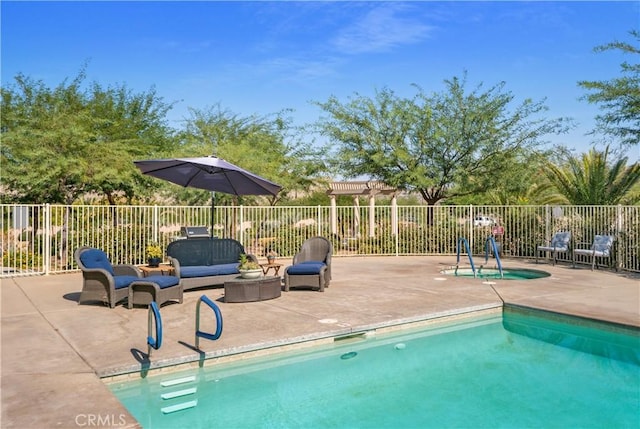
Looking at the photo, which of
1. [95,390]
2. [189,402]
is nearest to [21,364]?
[95,390]

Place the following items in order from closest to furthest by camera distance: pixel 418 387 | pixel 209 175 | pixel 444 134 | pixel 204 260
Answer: pixel 418 387 < pixel 204 260 < pixel 209 175 < pixel 444 134

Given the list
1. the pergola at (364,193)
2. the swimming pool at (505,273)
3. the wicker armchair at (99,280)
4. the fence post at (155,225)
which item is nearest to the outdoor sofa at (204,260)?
the wicker armchair at (99,280)

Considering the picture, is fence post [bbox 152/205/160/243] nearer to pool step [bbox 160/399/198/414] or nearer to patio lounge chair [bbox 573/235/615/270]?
pool step [bbox 160/399/198/414]

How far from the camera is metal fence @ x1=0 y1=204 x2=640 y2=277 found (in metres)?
12.5

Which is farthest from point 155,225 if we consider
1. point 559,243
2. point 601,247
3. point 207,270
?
point 601,247

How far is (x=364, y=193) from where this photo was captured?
1986cm

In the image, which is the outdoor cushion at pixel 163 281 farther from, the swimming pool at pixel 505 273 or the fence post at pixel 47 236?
the swimming pool at pixel 505 273

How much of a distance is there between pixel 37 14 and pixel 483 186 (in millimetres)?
15360

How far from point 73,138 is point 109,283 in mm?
7364

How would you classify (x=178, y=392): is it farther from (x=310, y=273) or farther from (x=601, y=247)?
(x=601, y=247)

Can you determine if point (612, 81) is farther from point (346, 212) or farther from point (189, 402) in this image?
point (189, 402)

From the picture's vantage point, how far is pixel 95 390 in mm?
4172

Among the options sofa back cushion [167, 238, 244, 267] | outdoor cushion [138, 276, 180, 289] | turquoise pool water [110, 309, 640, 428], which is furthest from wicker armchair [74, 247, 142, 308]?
turquoise pool water [110, 309, 640, 428]

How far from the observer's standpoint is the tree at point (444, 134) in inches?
695
